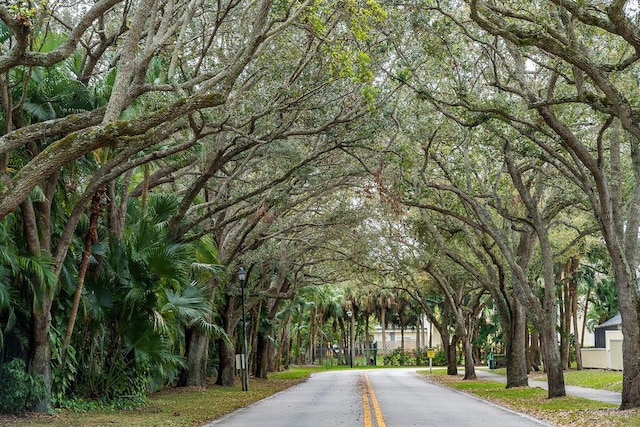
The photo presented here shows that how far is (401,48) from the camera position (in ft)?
64.3

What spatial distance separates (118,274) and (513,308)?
15.3m

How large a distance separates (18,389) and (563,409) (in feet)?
37.4

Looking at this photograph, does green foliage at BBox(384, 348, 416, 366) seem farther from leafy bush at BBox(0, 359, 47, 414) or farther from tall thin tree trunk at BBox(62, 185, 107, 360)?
leafy bush at BBox(0, 359, 47, 414)

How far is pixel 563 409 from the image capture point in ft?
56.1

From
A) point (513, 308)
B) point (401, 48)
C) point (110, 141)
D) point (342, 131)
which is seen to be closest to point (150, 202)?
point (342, 131)

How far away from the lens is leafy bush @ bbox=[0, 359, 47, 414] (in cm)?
1429

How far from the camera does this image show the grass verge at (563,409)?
13783 mm

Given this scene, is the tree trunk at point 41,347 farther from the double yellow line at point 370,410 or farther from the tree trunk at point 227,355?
the tree trunk at point 227,355

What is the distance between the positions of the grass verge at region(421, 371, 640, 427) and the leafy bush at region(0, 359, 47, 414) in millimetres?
9641

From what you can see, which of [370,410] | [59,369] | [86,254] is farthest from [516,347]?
[59,369]

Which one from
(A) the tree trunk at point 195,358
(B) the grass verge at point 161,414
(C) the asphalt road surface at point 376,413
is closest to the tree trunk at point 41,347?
(B) the grass verge at point 161,414

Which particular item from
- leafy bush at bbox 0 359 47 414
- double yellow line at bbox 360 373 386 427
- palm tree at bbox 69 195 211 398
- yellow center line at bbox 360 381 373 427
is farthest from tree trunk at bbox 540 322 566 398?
leafy bush at bbox 0 359 47 414

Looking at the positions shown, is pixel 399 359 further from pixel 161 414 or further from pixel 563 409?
pixel 161 414

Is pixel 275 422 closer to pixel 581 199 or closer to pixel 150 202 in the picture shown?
pixel 150 202
